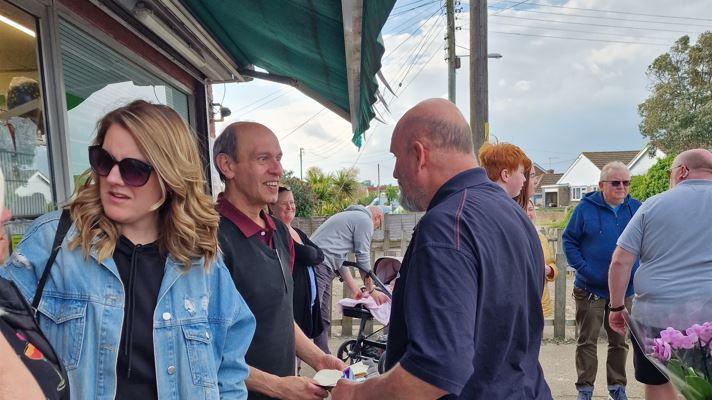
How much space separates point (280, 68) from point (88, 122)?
222 cm

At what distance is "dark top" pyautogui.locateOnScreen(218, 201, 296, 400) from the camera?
1826 mm

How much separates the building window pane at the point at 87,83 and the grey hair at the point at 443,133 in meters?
1.83

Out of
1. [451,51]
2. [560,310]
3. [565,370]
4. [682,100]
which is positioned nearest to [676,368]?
[565,370]

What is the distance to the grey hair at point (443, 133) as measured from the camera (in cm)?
161

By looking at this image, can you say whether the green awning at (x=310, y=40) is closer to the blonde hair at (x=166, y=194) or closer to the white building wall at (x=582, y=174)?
the blonde hair at (x=166, y=194)

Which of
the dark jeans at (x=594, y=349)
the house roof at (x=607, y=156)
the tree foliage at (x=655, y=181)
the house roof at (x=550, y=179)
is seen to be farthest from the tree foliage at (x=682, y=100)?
the house roof at (x=550, y=179)

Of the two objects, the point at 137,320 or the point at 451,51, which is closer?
the point at 137,320

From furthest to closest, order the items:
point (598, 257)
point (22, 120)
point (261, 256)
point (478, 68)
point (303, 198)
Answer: point (303, 198)
point (478, 68)
point (598, 257)
point (22, 120)
point (261, 256)

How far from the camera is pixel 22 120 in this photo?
258cm

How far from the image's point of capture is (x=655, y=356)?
193cm

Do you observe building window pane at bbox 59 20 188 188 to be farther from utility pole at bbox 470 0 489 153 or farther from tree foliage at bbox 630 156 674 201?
tree foliage at bbox 630 156 674 201

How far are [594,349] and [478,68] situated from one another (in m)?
4.04

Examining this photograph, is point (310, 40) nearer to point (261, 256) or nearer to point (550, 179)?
point (261, 256)

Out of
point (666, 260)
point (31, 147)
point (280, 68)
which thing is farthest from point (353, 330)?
point (31, 147)
